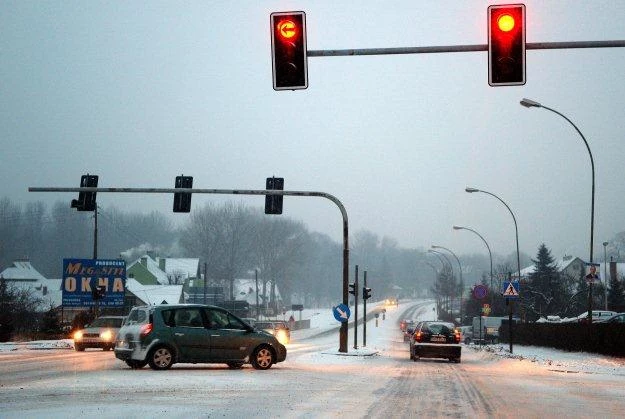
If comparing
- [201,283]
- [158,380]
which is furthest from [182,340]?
[201,283]

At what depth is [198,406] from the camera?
12.1 m

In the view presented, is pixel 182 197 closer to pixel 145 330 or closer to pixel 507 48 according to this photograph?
pixel 145 330

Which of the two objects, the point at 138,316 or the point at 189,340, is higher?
the point at 138,316

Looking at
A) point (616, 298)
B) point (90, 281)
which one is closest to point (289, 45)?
point (90, 281)

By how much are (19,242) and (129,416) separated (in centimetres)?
12026

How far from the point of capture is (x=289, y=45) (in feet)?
40.0

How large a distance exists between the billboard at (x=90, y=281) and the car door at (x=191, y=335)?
28538mm

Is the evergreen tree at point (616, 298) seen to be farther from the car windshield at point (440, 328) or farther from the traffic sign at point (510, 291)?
the car windshield at point (440, 328)

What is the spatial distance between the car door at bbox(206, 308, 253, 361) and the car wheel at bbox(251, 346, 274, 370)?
0.78 feet

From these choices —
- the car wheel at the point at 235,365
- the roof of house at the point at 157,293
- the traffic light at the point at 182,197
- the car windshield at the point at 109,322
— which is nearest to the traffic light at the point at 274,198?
the traffic light at the point at 182,197

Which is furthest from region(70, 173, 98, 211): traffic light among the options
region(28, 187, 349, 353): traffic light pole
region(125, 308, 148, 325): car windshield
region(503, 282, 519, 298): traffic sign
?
region(503, 282, 519, 298): traffic sign

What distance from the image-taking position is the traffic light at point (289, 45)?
12.2 metres

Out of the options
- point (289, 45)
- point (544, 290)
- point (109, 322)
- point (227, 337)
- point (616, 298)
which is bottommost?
point (109, 322)

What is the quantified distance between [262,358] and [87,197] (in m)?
11.4
